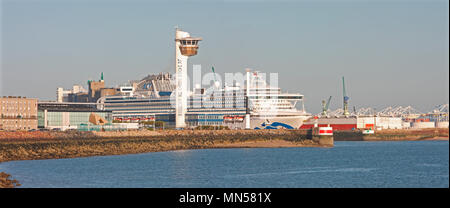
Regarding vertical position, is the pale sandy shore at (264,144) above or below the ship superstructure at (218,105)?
below

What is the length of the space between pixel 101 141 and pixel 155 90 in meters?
87.7

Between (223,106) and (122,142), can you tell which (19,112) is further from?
(223,106)

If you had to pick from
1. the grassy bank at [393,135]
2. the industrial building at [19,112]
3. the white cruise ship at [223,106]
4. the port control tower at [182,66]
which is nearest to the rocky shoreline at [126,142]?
the white cruise ship at [223,106]

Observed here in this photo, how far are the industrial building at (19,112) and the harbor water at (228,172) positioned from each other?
46800 mm

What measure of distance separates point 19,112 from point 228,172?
7344cm

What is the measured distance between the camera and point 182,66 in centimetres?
15100

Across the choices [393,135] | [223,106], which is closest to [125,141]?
[223,106]

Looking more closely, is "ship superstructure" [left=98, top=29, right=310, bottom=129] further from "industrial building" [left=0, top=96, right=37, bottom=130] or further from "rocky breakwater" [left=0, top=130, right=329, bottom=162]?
"industrial building" [left=0, top=96, right=37, bottom=130]

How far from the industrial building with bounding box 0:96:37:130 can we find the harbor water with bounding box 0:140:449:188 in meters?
46.8

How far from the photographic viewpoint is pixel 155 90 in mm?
177625

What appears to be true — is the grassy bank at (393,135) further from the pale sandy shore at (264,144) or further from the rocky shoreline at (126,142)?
the pale sandy shore at (264,144)

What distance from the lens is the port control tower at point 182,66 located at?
496 feet

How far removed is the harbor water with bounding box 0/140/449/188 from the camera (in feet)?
173

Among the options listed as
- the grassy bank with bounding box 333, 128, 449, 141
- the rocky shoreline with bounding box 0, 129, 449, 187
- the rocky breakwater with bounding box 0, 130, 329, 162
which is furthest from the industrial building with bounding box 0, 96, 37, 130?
the grassy bank with bounding box 333, 128, 449, 141
